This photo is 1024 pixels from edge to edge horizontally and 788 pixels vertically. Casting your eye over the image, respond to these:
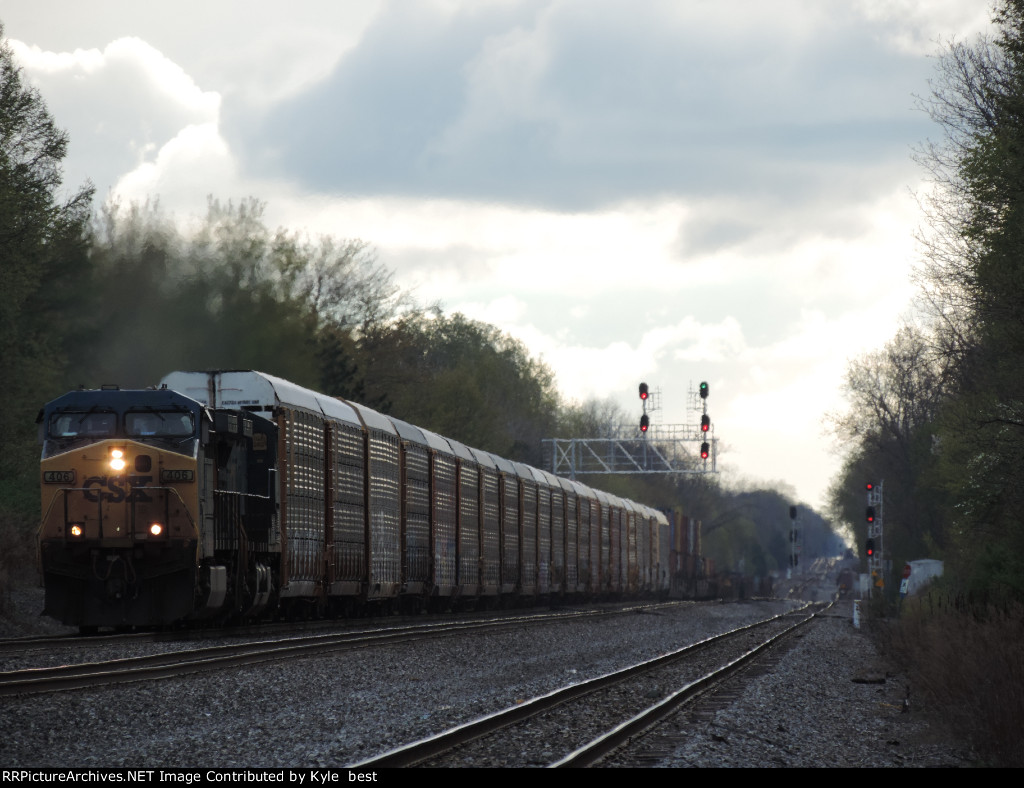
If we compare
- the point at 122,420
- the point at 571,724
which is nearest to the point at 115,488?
the point at 122,420

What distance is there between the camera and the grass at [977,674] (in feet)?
34.7

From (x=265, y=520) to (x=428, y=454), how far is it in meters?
8.66

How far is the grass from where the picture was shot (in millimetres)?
10570

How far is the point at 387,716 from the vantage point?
11922 millimetres

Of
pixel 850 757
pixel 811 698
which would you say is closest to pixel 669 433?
pixel 811 698

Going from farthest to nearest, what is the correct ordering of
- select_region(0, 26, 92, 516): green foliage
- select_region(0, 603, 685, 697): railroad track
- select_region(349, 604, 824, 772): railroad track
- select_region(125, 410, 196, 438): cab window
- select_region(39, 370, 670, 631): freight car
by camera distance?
select_region(0, 26, 92, 516): green foliage, select_region(125, 410, 196, 438): cab window, select_region(39, 370, 670, 631): freight car, select_region(0, 603, 685, 697): railroad track, select_region(349, 604, 824, 772): railroad track

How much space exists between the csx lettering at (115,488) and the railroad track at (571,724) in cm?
704

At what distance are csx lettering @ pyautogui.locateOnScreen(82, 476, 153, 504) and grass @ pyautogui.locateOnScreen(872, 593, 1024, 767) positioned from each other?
34.9 ft

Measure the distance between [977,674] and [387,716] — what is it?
19.8 feet

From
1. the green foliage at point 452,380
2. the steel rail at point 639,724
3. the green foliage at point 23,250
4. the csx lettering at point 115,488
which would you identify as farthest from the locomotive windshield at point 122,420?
the green foliage at point 452,380

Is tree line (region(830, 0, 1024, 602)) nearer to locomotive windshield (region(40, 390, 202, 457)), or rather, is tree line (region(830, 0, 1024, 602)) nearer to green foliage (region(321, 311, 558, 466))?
locomotive windshield (region(40, 390, 202, 457))

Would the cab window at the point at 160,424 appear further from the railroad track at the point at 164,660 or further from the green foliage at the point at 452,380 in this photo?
the green foliage at the point at 452,380

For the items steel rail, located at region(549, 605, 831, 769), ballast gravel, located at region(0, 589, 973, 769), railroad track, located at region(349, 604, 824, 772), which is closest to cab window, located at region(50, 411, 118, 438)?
ballast gravel, located at region(0, 589, 973, 769)

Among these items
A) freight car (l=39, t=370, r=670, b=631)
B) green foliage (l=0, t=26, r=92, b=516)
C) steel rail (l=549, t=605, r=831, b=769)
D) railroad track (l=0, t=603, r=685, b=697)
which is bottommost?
steel rail (l=549, t=605, r=831, b=769)
